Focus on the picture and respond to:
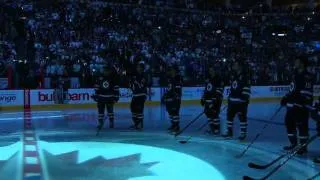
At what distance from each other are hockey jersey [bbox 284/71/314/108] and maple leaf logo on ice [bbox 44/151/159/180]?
2.62 m

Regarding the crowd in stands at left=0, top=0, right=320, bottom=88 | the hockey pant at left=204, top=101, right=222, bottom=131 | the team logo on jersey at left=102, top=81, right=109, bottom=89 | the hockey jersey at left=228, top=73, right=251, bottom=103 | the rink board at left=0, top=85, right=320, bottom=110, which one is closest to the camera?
the hockey jersey at left=228, top=73, right=251, bottom=103

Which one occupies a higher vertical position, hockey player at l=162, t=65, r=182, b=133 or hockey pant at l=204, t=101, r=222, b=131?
hockey player at l=162, t=65, r=182, b=133

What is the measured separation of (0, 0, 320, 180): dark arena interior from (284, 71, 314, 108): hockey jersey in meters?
0.02

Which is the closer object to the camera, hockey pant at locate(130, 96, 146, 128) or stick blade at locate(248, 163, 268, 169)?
stick blade at locate(248, 163, 268, 169)

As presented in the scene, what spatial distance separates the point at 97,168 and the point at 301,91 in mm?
3572

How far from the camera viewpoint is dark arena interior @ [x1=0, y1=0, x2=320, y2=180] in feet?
28.3

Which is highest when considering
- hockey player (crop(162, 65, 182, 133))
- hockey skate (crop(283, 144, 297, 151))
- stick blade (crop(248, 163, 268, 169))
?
hockey player (crop(162, 65, 182, 133))

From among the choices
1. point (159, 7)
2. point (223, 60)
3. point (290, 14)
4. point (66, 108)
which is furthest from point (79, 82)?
point (290, 14)

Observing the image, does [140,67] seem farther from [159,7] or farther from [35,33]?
[159,7]

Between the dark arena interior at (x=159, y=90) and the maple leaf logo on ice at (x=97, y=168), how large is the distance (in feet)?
0.05

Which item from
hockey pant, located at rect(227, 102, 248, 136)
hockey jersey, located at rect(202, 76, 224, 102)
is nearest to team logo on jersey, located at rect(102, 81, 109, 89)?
hockey jersey, located at rect(202, 76, 224, 102)

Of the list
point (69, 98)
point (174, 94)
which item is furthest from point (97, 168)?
point (69, 98)

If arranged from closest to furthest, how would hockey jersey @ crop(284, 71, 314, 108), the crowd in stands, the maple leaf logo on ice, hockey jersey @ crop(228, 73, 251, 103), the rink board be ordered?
the maple leaf logo on ice
hockey jersey @ crop(284, 71, 314, 108)
hockey jersey @ crop(228, 73, 251, 103)
the rink board
the crowd in stands

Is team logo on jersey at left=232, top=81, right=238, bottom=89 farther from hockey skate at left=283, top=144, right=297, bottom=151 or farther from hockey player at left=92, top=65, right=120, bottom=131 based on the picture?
hockey player at left=92, top=65, right=120, bottom=131
